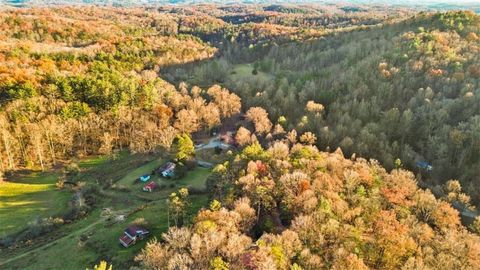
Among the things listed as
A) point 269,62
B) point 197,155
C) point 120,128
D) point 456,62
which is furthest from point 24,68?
point 456,62

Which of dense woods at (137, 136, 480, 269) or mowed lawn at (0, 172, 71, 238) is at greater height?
dense woods at (137, 136, 480, 269)

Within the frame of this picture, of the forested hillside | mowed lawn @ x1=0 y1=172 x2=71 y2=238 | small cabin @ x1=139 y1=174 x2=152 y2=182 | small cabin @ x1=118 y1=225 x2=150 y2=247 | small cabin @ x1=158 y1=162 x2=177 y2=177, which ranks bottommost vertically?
mowed lawn @ x1=0 y1=172 x2=71 y2=238

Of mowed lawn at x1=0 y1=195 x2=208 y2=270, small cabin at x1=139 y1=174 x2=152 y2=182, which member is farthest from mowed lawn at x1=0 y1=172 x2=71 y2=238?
small cabin at x1=139 y1=174 x2=152 y2=182

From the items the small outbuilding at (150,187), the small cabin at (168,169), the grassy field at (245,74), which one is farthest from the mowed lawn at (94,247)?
the grassy field at (245,74)

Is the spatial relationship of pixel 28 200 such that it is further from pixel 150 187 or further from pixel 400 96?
pixel 400 96

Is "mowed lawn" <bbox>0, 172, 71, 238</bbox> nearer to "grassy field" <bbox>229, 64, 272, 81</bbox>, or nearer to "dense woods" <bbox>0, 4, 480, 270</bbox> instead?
"dense woods" <bbox>0, 4, 480, 270</bbox>

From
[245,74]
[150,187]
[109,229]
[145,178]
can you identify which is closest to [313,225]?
[109,229]

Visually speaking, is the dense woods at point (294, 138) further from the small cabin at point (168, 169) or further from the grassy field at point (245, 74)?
the small cabin at point (168, 169)
